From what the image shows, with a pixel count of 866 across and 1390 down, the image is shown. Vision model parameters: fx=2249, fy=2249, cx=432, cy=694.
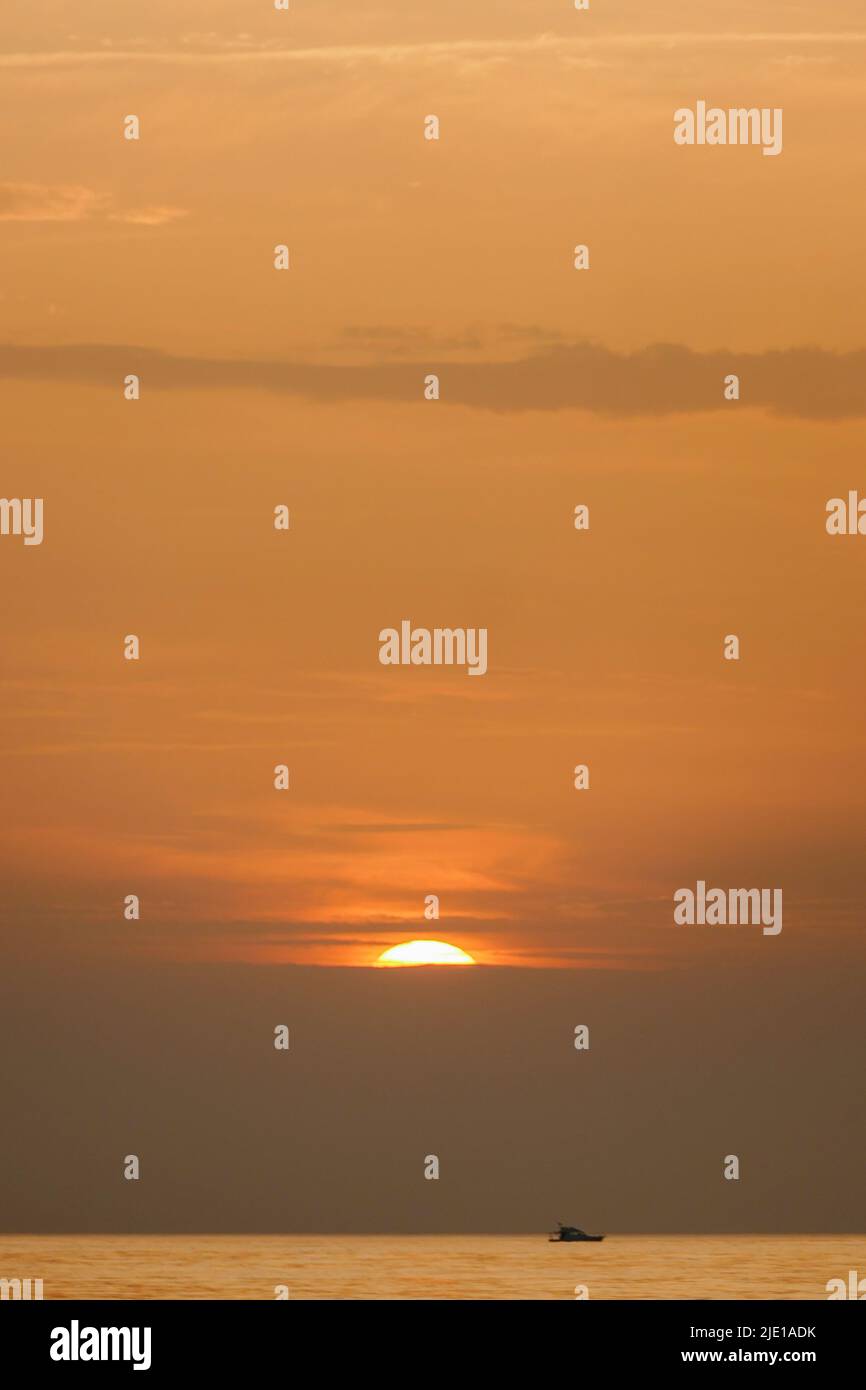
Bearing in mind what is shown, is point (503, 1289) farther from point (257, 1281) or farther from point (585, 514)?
point (585, 514)
